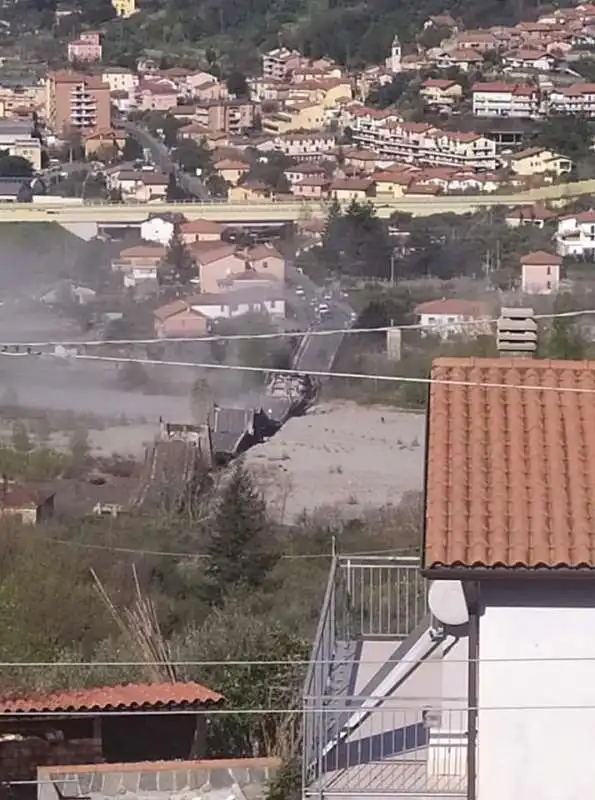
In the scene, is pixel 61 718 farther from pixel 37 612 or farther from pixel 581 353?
pixel 581 353

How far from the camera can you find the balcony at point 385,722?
248cm

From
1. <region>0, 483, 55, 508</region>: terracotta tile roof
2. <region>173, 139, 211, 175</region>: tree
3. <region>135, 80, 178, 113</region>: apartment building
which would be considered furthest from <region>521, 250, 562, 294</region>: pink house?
<region>135, 80, 178, 113</region>: apartment building

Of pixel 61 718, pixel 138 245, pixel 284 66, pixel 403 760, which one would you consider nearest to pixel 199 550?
pixel 61 718

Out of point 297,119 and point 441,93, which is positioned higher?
point 441,93

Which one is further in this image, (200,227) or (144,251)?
(200,227)

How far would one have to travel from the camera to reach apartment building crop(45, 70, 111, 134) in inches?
1312

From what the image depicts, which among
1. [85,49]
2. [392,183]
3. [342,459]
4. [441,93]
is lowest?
[392,183]

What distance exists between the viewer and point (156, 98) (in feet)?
114

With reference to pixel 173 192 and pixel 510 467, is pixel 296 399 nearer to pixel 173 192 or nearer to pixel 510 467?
pixel 173 192

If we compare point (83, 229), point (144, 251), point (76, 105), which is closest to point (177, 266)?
point (144, 251)

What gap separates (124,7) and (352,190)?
58.8 ft

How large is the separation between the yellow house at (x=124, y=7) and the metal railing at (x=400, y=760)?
4152 centimetres

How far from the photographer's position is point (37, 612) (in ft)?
21.2

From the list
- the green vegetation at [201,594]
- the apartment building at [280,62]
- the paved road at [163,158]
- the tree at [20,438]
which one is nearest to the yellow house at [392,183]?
the paved road at [163,158]
